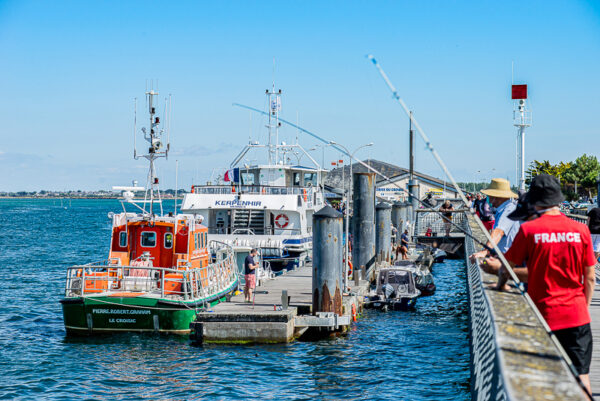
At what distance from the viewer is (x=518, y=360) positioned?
4.46 metres

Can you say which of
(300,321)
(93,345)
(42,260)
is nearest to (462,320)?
(300,321)

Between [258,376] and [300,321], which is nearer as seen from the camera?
[258,376]

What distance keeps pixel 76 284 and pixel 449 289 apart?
18608 millimetres

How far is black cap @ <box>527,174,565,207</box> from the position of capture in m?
5.57

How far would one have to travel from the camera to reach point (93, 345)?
62.6 ft

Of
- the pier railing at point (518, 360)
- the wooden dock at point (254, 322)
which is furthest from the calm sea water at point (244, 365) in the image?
the pier railing at point (518, 360)

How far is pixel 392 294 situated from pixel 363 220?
13.2ft

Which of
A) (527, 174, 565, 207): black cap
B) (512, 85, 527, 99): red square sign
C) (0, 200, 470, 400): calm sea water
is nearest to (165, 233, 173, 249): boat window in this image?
(0, 200, 470, 400): calm sea water

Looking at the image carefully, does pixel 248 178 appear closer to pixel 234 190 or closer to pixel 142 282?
pixel 234 190

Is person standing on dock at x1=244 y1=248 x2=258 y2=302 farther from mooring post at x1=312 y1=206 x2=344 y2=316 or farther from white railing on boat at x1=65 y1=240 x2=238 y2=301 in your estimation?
mooring post at x1=312 y1=206 x2=344 y2=316

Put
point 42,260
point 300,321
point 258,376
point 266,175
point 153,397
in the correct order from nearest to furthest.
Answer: point 153,397, point 258,376, point 300,321, point 266,175, point 42,260

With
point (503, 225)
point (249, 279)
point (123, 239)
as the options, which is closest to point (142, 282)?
point (123, 239)

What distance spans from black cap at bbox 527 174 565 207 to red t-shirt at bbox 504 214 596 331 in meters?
0.18

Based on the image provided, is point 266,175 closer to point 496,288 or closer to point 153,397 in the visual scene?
point 153,397
